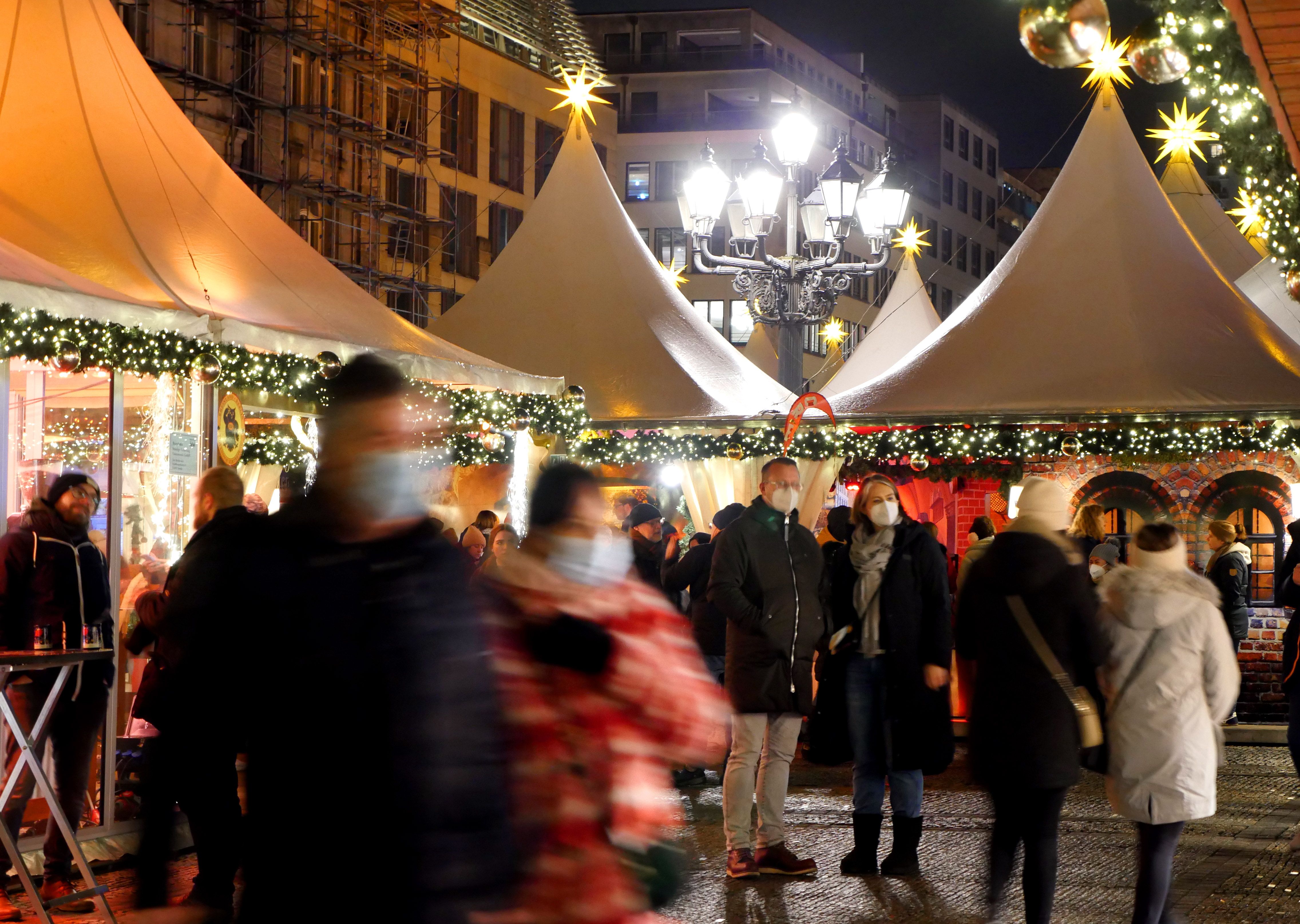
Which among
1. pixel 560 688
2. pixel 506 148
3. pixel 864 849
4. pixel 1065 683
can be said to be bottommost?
pixel 864 849

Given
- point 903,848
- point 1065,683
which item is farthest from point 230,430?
point 1065,683

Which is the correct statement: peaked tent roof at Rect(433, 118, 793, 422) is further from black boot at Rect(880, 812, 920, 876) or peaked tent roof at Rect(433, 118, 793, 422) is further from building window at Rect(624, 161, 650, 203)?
building window at Rect(624, 161, 650, 203)

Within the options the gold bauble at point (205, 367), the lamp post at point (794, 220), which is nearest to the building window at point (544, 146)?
the lamp post at point (794, 220)

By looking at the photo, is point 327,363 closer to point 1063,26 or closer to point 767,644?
point 767,644

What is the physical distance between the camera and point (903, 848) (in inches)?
323

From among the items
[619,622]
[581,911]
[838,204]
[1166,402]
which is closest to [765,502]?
[619,622]

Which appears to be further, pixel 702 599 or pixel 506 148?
pixel 506 148

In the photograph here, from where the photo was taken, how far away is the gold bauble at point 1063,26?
585 cm

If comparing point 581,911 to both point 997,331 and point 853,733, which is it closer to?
point 853,733

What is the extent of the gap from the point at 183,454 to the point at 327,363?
128 centimetres

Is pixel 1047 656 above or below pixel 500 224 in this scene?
below

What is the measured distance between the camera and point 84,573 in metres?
8.20

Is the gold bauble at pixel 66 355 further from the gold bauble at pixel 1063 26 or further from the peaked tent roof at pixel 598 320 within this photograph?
the peaked tent roof at pixel 598 320

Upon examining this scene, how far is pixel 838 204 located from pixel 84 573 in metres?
8.14
